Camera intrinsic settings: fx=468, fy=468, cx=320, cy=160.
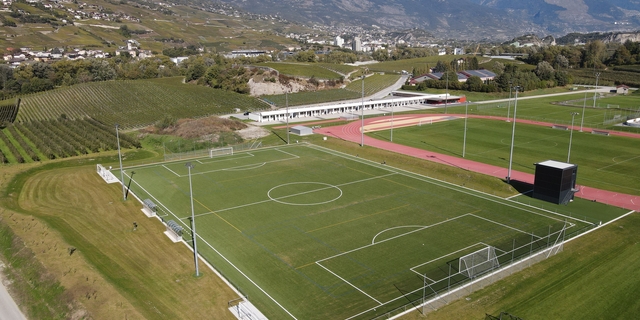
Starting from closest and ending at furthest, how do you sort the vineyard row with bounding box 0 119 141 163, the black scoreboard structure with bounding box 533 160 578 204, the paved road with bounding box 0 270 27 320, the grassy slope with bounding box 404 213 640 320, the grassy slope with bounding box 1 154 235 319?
the grassy slope with bounding box 404 213 640 320, the paved road with bounding box 0 270 27 320, the grassy slope with bounding box 1 154 235 319, the black scoreboard structure with bounding box 533 160 578 204, the vineyard row with bounding box 0 119 141 163

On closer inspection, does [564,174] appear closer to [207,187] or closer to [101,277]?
[207,187]

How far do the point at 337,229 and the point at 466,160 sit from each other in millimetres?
27313

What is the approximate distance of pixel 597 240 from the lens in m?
31.8

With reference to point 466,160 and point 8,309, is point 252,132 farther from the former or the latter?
point 8,309

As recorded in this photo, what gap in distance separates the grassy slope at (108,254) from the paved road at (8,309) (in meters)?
2.35

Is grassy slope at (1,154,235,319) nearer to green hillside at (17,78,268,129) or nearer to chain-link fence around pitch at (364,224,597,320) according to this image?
chain-link fence around pitch at (364,224,597,320)

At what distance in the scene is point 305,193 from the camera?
4291 centimetres

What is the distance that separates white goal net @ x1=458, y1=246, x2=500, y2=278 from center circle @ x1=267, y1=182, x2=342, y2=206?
15662 mm

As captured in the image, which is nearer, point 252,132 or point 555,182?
point 555,182

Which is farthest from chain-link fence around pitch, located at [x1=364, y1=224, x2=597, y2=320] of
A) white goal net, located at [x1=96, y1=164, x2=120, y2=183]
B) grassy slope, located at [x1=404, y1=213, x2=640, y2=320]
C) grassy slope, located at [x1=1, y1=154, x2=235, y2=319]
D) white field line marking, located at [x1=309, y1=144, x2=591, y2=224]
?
white goal net, located at [x1=96, y1=164, x2=120, y2=183]

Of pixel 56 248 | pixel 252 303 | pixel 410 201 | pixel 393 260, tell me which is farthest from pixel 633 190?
A: pixel 56 248

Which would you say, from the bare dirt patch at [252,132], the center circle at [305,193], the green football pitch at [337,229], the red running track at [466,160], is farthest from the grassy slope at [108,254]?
the red running track at [466,160]

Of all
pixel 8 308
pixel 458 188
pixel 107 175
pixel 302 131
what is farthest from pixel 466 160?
pixel 8 308

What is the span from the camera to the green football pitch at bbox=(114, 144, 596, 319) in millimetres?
25766
